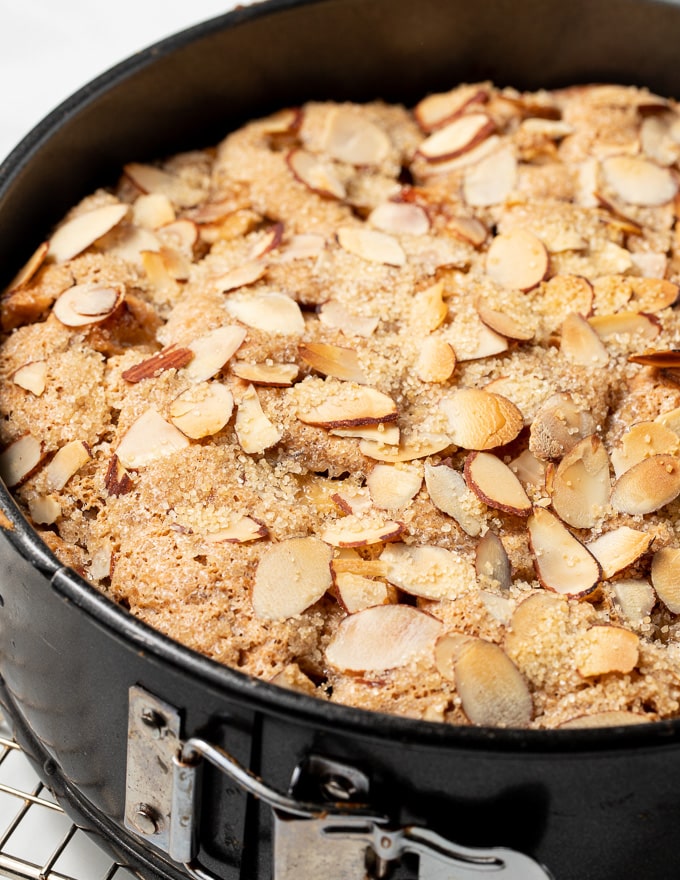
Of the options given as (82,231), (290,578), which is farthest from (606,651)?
(82,231)

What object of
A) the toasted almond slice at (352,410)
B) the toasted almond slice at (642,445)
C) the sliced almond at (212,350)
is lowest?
the toasted almond slice at (642,445)

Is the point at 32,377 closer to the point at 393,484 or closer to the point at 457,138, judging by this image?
the point at 393,484

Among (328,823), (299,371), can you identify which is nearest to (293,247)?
(299,371)

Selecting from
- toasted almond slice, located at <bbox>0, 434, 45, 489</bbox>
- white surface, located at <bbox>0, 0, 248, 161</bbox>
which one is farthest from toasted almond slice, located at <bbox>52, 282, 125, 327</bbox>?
white surface, located at <bbox>0, 0, 248, 161</bbox>

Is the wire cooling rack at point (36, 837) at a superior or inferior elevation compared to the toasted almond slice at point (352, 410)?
inferior

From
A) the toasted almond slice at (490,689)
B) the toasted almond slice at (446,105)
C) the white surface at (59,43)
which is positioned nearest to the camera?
the toasted almond slice at (490,689)

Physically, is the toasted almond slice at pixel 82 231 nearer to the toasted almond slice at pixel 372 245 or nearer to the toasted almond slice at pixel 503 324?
the toasted almond slice at pixel 372 245

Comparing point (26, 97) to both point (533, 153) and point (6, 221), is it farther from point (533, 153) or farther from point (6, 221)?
point (533, 153)

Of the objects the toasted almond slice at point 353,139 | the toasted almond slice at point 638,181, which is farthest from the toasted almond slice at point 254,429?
the toasted almond slice at point 638,181
